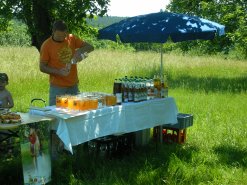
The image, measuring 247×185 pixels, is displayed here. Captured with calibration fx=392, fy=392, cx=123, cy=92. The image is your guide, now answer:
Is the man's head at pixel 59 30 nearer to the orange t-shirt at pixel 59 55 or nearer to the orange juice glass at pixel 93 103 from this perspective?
the orange t-shirt at pixel 59 55

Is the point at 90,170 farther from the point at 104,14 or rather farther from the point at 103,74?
the point at 103,74

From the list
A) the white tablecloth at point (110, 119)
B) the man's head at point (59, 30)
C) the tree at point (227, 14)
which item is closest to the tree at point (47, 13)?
the man's head at point (59, 30)

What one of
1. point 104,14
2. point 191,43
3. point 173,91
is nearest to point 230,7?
point 191,43

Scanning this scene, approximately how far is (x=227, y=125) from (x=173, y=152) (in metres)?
2.22

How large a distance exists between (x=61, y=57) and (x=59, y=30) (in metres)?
0.43

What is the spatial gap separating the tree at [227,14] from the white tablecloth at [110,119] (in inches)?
411

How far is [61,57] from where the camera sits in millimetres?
5688

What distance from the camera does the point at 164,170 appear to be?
524cm

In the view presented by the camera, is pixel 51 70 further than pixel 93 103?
Yes

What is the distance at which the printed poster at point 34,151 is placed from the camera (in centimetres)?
420

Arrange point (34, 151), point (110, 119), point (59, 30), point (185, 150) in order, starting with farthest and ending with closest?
1. point (185, 150)
2. point (59, 30)
3. point (110, 119)
4. point (34, 151)

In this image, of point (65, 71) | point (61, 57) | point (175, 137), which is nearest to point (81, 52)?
point (61, 57)

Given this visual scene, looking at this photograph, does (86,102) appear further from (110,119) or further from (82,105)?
(110,119)

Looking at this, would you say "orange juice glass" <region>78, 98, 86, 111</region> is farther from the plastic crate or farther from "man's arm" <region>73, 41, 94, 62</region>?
the plastic crate
